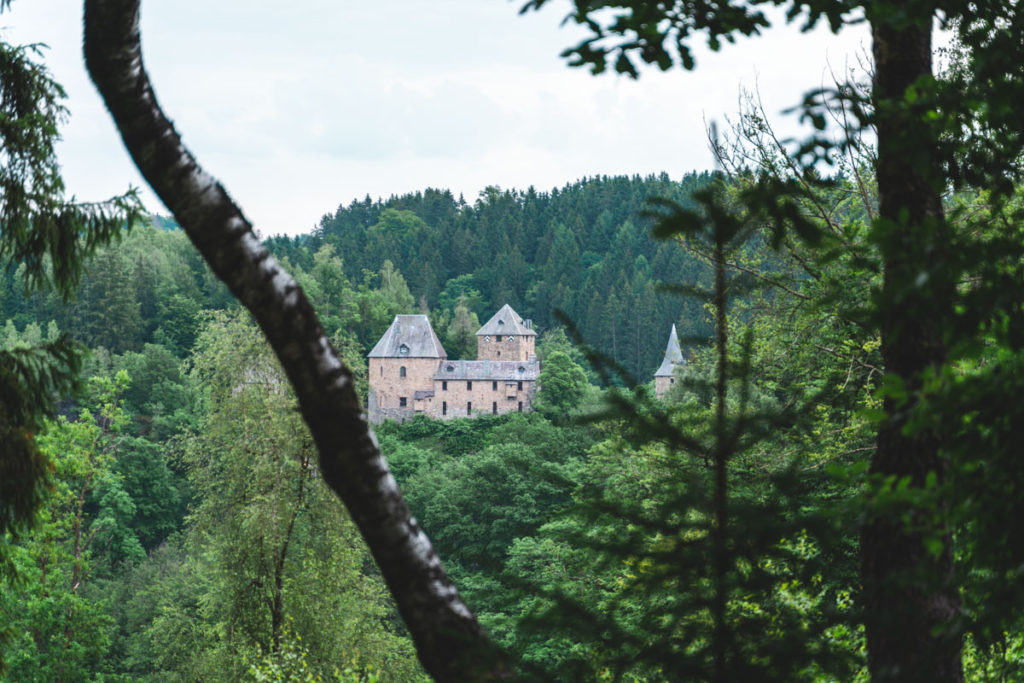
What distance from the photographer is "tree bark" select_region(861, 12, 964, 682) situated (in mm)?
2873

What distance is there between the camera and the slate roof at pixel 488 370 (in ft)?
233

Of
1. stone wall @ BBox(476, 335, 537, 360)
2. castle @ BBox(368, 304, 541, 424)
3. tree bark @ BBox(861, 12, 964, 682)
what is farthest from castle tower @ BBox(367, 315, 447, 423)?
tree bark @ BBox(861, 12, 964, 682)

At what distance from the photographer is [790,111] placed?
139 inches

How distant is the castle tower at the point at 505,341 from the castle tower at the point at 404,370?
525 cm

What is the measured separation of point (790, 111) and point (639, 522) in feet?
4.97

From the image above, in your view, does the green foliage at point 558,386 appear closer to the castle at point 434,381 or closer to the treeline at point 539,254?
the castle at point 434,381

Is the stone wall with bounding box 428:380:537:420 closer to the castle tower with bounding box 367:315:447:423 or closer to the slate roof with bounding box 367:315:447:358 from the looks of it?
the castle tower with bounding box 367:315:447:423

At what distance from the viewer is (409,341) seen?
7256cm

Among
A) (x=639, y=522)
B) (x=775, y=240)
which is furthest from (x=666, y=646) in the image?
(x=775, y=240)

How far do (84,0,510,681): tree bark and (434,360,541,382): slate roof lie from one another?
6737 centimetres

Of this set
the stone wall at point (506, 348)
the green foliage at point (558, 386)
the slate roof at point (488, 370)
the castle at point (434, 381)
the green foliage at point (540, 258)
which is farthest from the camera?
the green foliage at point (540, 258)

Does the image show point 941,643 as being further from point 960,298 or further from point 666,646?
point 960,298

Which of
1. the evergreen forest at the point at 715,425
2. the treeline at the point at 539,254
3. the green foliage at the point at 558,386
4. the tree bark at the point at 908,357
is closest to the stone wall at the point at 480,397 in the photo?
the green foliage at the point at 558,386

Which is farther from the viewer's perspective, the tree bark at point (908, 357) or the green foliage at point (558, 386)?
the green foliage at point (558, 386)
